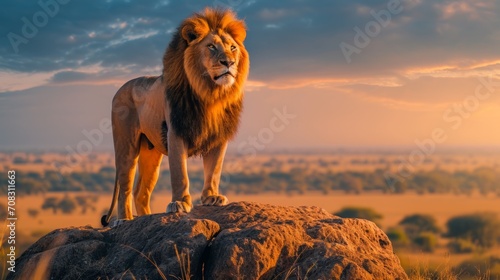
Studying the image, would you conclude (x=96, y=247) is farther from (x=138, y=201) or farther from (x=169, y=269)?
(x=138, y=201)

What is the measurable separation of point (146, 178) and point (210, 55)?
103 inches

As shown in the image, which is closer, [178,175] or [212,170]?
[178,175]

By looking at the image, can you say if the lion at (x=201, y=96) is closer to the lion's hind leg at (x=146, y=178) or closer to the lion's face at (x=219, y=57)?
the lion's face at (x=219, y=57)

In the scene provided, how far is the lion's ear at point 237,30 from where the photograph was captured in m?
7.61

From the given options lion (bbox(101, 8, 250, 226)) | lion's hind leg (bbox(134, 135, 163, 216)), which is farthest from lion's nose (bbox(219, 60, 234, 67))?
lion's hind leg (bbox(134, 135, 163, 216))

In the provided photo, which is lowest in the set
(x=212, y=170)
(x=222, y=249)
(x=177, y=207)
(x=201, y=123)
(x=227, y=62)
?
(x=222, y=249)

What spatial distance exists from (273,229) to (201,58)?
252 cm

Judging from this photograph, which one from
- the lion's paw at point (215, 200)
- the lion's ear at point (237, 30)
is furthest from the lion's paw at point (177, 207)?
the lion's ear at point (237, 30)

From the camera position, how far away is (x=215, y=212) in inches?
257

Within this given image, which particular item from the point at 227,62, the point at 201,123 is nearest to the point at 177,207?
the point at 201,123

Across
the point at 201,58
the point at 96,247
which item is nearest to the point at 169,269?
the point at 96,247

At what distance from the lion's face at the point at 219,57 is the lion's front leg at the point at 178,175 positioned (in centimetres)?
81

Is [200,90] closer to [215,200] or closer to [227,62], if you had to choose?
[227,62]

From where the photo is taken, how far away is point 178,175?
7.16 meters
